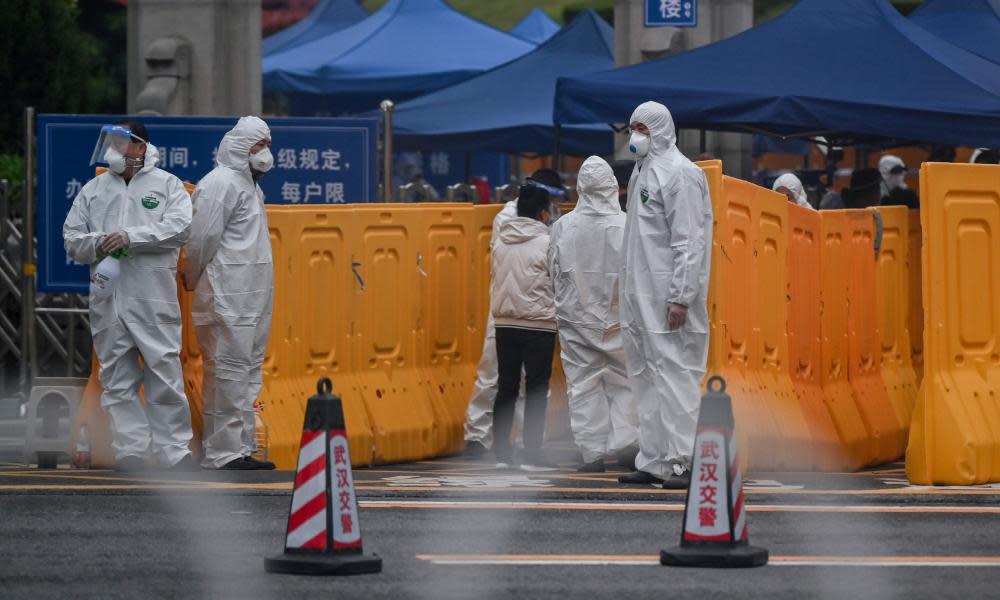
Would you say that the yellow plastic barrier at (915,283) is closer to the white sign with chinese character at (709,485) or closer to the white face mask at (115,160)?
the white face mask at (115,160)

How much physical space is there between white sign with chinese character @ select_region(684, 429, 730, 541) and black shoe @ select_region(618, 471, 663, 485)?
10.4 ft

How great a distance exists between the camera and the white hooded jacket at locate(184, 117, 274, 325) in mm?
12695

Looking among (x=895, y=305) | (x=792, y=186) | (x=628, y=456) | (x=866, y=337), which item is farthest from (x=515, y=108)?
(x=628, y=456)

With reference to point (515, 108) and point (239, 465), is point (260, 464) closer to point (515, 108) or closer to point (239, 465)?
point (239, 465)

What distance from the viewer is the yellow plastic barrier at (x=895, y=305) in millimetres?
14398

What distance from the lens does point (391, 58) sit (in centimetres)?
3281

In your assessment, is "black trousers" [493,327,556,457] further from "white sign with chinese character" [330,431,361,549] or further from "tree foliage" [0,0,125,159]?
"tree foliage" [0,0,125,159]

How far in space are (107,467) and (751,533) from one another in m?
4.46

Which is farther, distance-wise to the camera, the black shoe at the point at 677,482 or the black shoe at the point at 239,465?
the black shoe at the point at 239,465

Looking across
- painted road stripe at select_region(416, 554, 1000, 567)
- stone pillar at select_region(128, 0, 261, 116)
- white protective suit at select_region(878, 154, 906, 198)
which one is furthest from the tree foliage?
painted road stripe at select_region(416, 554, 1000, 567)

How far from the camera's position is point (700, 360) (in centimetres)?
1197

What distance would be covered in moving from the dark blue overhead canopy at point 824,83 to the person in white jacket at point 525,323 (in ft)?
10.9

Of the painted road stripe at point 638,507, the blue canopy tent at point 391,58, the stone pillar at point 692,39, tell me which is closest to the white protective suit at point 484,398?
the painted road stripe at point 638,507

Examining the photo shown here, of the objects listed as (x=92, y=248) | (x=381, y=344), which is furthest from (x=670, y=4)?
(x=92, y=248)
